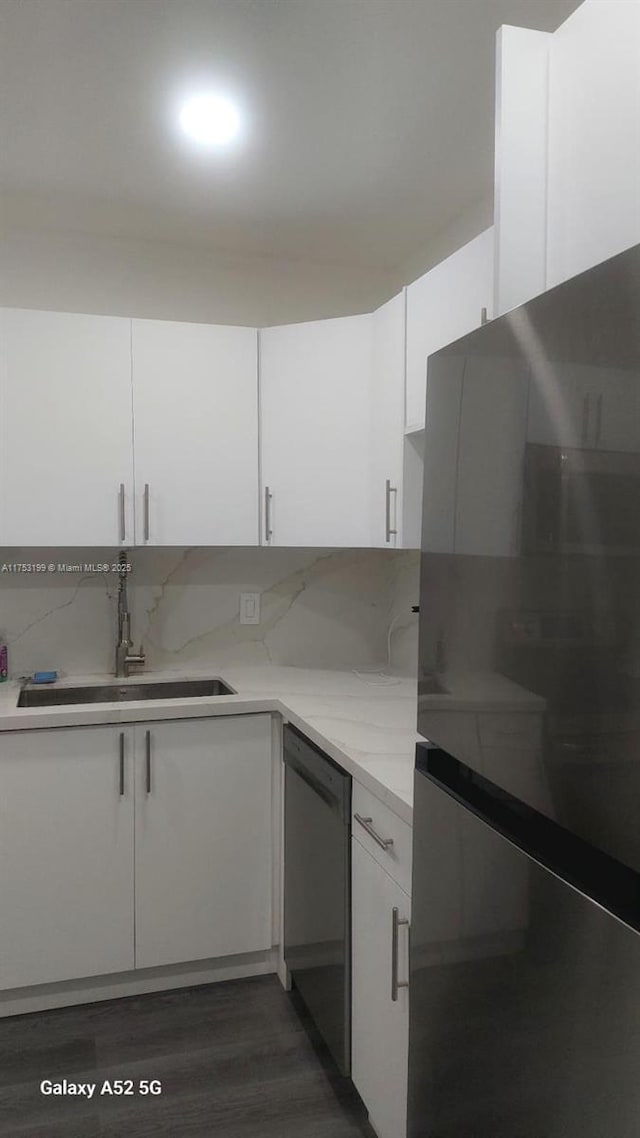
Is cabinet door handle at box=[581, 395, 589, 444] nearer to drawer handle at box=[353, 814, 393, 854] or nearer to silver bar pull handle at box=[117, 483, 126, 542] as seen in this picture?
drawer handle at box=[353, 814, 393, 854]

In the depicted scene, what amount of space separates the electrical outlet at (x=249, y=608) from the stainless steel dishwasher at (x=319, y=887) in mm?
780

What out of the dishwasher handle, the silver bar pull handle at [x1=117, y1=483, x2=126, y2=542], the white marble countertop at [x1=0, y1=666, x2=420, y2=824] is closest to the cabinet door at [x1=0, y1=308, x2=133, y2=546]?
the silver bar pull handle at [x1=117, y1=483, x2=126, y2=542]

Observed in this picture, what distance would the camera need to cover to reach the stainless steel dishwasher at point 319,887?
187cm

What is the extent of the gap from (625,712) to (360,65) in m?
1.81

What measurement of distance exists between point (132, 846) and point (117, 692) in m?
0.60

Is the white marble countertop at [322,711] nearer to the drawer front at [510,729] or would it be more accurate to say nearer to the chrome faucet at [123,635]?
the chrome faucet at [123,635]

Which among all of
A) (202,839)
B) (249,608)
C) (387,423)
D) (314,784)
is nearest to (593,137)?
(387,423)

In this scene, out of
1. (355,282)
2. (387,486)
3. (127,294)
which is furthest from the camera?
(355,282)

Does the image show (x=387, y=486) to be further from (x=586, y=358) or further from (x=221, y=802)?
(x=586, y=358)

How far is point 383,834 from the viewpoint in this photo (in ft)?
5.30

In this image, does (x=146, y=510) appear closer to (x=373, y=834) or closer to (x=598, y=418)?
(x=373, y=834)

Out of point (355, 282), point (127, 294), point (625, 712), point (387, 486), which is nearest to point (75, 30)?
point (127, 294)

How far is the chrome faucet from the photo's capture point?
2.85m

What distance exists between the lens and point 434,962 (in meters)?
1.17
